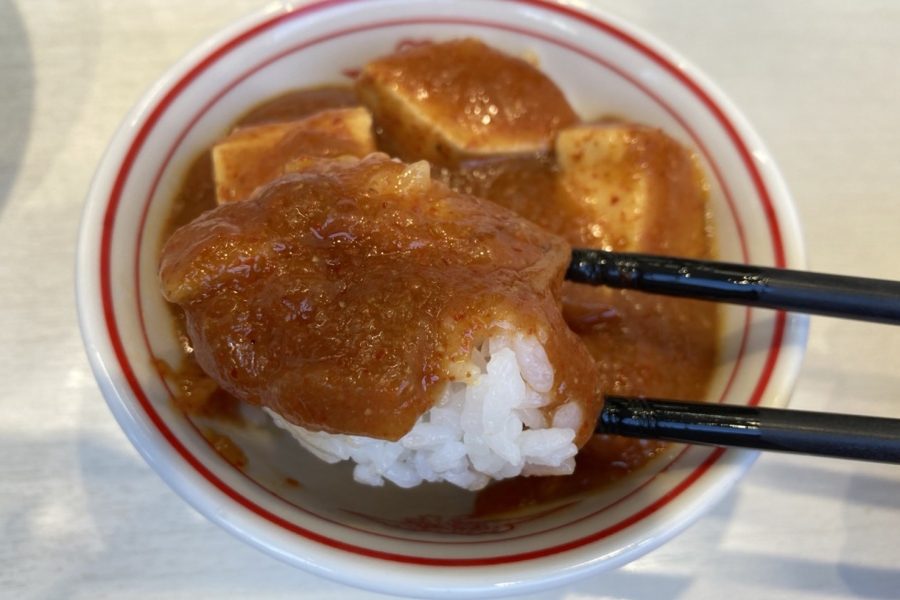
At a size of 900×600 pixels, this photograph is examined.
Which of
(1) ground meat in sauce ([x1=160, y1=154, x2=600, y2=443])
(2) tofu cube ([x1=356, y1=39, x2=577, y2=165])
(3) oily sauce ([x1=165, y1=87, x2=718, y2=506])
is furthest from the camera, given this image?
(2) tofu cube ([x1=356, y1=39, x2=577, y2=165])

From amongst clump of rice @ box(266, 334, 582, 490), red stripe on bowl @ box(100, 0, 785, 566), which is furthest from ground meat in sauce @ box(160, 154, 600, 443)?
red stripe on bowl @ box(100, 0, 785, 566)

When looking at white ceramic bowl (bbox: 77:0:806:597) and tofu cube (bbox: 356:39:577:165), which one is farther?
tofu cube (bbox: 356:39:577:165)

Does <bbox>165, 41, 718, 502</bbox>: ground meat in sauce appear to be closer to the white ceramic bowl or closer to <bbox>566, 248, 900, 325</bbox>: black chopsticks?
the white ceramic bowl

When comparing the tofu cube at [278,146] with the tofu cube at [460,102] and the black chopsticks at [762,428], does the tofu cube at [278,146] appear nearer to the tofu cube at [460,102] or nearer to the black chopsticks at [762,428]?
the tofu cube at [460,102]

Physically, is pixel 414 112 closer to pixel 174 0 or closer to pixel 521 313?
pixel 521 313

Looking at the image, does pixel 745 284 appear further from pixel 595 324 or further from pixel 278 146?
pixel 278 146

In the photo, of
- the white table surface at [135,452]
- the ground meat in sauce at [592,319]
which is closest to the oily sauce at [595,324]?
the ground meat in sauce at [592,319]

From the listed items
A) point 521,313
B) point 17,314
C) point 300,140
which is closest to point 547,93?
point 300,140
